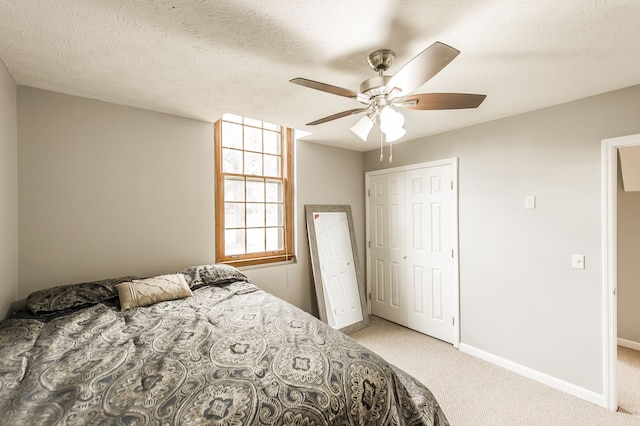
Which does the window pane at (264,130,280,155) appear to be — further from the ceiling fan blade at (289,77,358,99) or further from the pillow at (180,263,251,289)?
the ceiling fan blade at (289,77,358,99)

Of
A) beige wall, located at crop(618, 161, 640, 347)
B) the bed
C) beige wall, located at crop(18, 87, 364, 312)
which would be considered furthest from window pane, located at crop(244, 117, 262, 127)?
beige wall, located at crop(618, 161, 640, 347)

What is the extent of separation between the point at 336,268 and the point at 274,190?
129 cm

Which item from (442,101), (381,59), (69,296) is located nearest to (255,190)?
(69,296)

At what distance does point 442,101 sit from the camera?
5.44 ft

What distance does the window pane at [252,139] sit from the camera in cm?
324

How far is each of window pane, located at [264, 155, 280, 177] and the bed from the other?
1838mm

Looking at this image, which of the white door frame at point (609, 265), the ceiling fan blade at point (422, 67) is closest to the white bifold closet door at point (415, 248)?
the white door frame at point (609, 265)

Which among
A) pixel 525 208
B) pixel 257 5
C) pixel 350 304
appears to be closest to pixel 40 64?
Answer: pixel 257 5

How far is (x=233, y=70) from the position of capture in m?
1.87

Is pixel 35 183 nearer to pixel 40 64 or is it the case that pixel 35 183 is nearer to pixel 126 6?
pixel 40 64

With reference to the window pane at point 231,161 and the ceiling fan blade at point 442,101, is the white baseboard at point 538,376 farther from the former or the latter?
the window pane at point 231,161

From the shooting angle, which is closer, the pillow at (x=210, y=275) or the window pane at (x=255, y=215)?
the pillow at (x=210, y=275)

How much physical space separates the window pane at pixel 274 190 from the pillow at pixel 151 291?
1413mm

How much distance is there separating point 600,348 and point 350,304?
2.33 m
